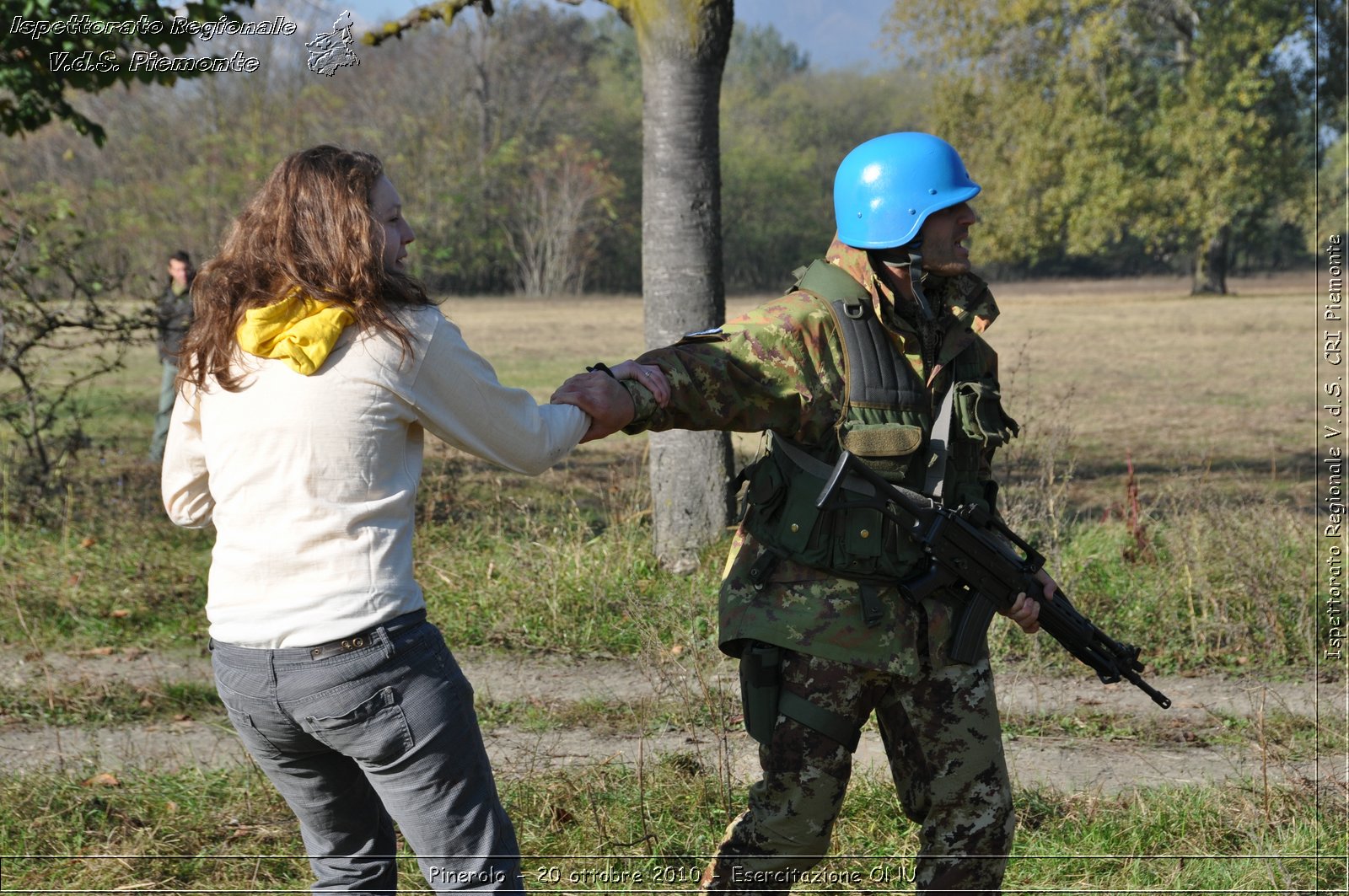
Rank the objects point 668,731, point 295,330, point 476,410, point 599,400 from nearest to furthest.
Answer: point 295,330
point 476,410
point 599,400
point 668,731

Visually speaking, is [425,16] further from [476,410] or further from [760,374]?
[476,410]

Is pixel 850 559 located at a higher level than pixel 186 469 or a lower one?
lower

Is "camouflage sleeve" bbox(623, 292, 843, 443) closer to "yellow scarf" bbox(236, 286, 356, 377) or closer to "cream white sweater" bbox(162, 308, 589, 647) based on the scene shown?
"cream white sweater" bbox(162, 308, 589, 647)

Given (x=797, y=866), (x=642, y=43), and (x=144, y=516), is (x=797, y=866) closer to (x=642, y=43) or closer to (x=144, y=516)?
(x=642, y=43)

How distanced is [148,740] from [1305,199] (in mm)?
43023

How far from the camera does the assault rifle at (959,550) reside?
2922 millimetres

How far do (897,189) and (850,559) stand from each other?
3.14 ft

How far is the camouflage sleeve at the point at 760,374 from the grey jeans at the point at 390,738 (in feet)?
2.87

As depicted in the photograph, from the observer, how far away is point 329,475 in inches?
90.1

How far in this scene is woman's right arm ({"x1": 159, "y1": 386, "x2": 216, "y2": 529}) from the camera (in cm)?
252

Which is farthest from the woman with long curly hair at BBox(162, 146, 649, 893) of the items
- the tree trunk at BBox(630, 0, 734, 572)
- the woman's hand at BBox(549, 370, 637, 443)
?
the tree trunk at BBox(630, 0, 734, 572)

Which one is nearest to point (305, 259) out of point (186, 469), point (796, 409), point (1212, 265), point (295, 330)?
point (295, 330)

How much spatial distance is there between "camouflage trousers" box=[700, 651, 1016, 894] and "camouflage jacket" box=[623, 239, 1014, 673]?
0.08 metres

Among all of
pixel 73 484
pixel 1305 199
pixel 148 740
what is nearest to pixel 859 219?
pixel 148 740
